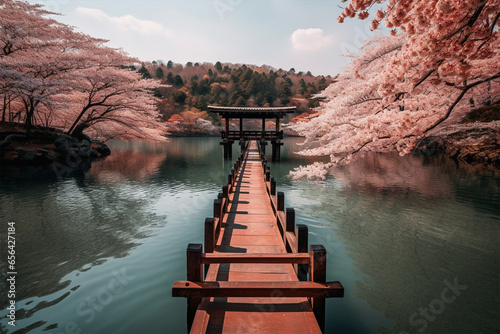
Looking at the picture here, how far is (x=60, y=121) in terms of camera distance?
25.5 meters

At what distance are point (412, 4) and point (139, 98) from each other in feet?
79.1

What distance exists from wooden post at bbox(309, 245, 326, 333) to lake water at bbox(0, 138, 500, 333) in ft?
5.78

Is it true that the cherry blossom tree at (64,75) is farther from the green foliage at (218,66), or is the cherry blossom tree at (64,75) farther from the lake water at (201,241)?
the green foliage at (218,66)

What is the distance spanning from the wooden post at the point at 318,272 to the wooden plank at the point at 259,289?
3.2 inches

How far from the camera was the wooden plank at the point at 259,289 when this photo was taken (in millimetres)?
2713

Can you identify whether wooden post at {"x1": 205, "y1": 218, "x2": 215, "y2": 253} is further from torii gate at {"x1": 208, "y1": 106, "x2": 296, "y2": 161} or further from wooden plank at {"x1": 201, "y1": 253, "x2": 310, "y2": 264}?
torii gate at {"x1": 208, "y1": 106, "x2": 296, "y2": 161}

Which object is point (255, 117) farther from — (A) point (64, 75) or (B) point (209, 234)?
(B) point (209, 234)

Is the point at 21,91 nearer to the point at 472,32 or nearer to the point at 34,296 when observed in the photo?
the point at 34,296

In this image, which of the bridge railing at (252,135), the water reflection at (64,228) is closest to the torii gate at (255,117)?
the bridge railing at (252,135)

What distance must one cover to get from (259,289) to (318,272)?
2.25 ft

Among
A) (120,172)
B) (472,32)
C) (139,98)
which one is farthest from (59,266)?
(139,98)

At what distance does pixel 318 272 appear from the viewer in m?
2.80

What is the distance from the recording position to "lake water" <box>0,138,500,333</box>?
14.4ft

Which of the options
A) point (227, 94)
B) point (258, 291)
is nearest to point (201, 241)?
point (258, 291)
